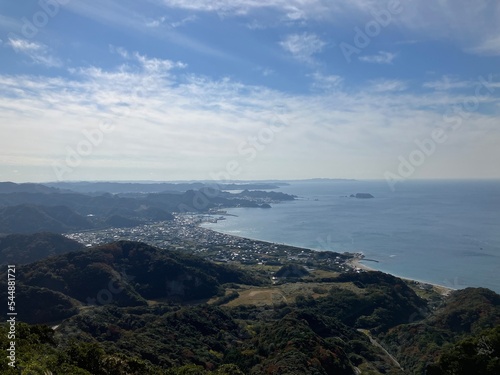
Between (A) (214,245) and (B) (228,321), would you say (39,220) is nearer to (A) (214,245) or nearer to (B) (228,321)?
(A) (214,245)

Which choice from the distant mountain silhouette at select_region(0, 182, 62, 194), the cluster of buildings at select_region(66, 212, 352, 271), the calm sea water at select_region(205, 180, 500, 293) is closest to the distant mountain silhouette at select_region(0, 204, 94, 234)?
the cluster of buildings at select_region(66, 212, 352, 271)

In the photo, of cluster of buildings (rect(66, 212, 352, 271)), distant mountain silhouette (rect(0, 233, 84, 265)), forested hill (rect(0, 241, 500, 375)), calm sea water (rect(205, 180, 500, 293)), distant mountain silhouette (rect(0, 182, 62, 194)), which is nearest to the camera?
forested hill (rect(0, 241, 500, 375))

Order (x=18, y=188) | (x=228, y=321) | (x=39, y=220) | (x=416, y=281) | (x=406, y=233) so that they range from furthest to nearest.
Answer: (x=18, y=188) → (x=39, y=220) → (x=406, y=233) → (x=416, y=281) → (x=228, y=321)

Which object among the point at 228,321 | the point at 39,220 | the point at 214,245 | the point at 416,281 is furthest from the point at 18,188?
the point at 416,281

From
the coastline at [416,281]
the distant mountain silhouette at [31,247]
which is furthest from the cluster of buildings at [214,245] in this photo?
the distant mountain silhouette at [31,247]

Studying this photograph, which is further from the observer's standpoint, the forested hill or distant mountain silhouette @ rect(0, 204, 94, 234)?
distant mountain silhouette @ rect(0, 204, 94, 234)

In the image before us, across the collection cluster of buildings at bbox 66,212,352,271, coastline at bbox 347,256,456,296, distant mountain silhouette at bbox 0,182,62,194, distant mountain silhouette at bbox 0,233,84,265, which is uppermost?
distant mountain silhouette at bbox 0,182,62,194

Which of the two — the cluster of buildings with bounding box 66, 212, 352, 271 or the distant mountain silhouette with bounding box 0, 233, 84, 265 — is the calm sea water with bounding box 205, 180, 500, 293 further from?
the distant mountain silhouette with bounding box 0, 233, 84, 265

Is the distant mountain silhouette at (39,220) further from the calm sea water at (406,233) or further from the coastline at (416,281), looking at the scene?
the coastline at (416,281)
